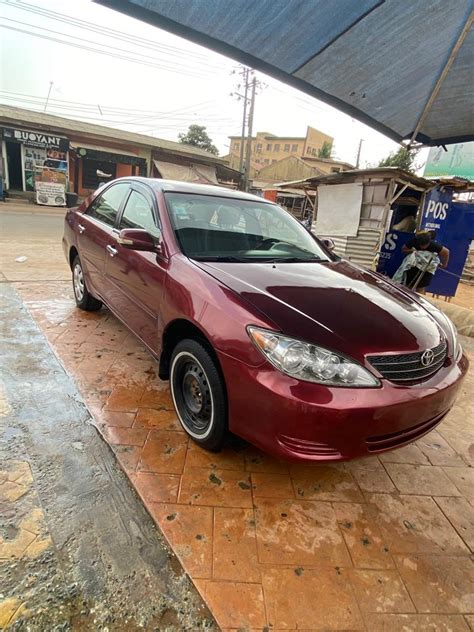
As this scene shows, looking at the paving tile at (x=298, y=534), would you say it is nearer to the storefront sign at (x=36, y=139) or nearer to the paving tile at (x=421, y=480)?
the paving tile at (x=421, y=480)

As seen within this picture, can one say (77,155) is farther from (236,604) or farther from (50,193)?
(236,604)

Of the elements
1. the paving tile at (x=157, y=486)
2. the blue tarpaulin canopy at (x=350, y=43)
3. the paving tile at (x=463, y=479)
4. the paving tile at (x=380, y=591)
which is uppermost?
the blue tarpaulin canopy at (x=350, y=43)

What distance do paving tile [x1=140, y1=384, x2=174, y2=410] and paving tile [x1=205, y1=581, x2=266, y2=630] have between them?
131cm

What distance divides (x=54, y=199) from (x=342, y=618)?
1962 cm

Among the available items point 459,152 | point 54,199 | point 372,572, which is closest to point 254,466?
point 372,572

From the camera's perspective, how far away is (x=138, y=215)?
116 inches

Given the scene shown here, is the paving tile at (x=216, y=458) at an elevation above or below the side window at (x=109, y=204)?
below

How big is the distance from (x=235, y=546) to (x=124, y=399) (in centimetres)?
138

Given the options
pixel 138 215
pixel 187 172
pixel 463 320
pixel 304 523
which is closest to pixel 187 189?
pixel 138 215

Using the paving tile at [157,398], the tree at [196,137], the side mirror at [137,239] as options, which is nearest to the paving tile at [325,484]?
the paving tile at [157,398]

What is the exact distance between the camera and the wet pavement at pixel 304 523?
57.2 inches

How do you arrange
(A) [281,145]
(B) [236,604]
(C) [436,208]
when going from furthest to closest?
(A) [281,145] → (C) [436,208] → (B) [236,604]

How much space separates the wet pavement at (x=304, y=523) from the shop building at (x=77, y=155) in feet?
61.2

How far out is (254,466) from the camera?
2168mm
